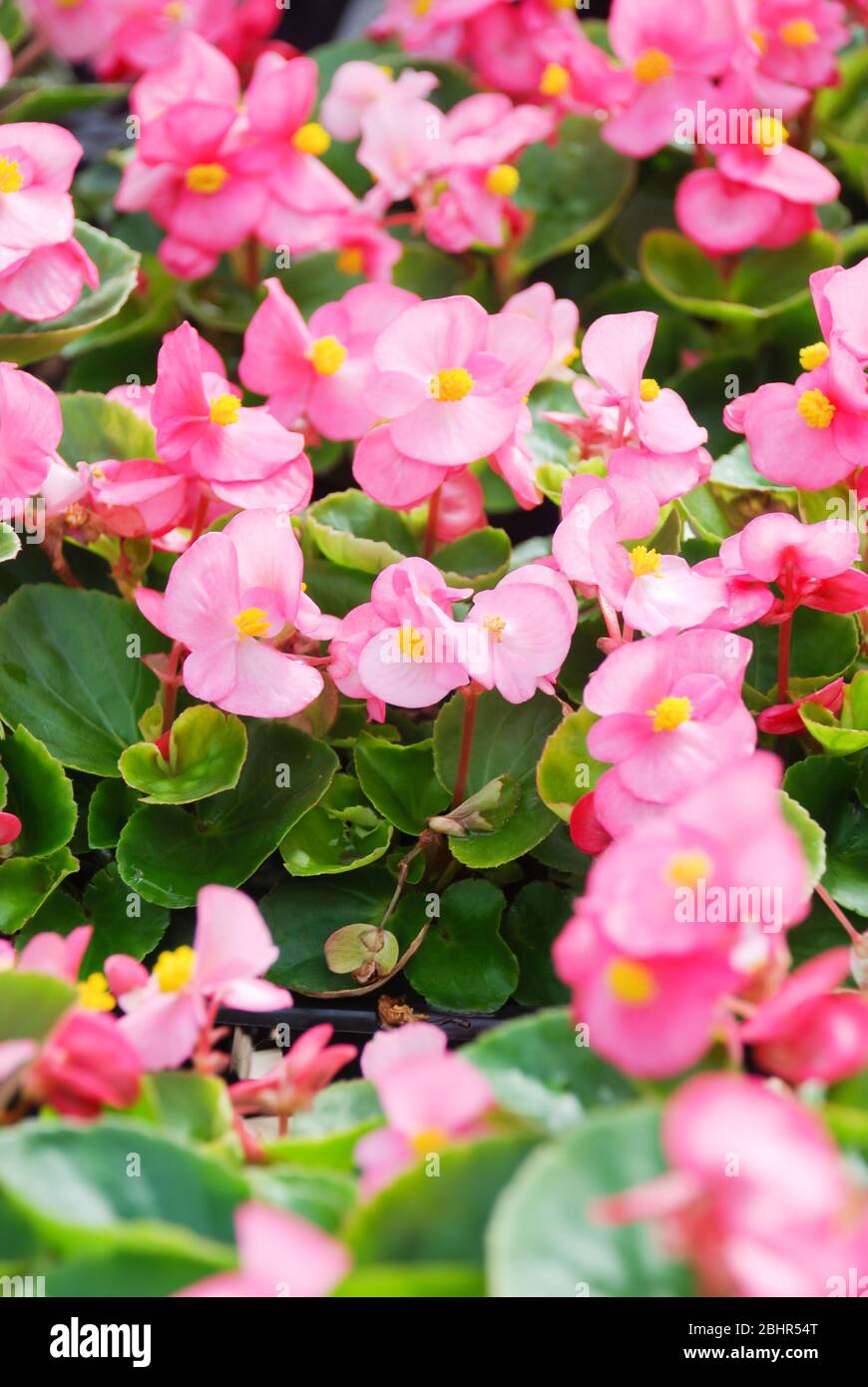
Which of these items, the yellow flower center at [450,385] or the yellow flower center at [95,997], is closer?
the yellow flower center at [95,997]

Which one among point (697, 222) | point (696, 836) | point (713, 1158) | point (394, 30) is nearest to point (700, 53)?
point (697, 222)

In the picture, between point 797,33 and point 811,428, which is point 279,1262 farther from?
point 797,33

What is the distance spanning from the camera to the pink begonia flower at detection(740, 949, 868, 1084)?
0.48 m

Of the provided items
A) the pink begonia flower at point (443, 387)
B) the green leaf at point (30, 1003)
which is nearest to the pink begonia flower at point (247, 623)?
the pink begonia flower at point (443, 387)

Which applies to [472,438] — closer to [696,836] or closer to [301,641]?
[301,641]

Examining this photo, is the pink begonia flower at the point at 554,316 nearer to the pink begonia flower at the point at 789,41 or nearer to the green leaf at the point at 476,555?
the green leaf at the point at 476,555

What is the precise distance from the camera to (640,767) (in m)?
0.64

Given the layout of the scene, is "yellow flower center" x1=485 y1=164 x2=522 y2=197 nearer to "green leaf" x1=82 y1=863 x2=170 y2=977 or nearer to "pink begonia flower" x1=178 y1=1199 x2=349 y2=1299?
"green leaf" x1=82 y1=863 x2=170 y2=977

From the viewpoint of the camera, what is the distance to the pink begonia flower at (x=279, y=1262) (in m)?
0.39

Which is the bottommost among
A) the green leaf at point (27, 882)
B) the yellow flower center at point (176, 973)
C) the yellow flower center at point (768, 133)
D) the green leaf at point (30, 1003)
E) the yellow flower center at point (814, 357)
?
the green leaf at point (27, 882)

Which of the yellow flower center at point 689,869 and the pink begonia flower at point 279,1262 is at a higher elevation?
the yellow flower center at point 689,869

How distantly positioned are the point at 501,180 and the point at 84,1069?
0.82 m

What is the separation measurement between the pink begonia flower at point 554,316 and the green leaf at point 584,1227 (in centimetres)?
63

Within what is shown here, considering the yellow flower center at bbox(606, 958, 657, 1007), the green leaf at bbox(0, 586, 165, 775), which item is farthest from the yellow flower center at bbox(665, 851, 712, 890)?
the green leaf at bbox(0, 586, 165, 775)
